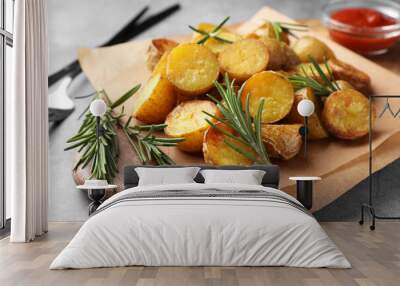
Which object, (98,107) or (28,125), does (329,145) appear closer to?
(98,107)

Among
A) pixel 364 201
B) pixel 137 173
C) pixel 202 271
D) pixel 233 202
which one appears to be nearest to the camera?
pixel 202 271

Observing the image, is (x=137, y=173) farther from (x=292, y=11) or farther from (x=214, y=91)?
(x=292, y=11)

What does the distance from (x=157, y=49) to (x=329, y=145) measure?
6.54ft

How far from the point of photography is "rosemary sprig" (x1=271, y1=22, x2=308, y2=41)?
652 cm

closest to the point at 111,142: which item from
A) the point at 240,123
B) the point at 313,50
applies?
the point at 240,123

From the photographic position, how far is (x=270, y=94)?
6.09 meters

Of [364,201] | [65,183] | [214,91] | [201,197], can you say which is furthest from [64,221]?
[364,201]

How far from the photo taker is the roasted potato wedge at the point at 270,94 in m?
6.04

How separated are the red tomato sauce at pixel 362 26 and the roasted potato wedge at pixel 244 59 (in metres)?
0.91

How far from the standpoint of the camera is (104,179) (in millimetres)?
6152

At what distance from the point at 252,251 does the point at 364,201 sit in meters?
2.84

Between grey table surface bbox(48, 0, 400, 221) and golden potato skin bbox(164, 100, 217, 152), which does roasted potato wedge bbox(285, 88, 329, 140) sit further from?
grey table surface bbox(48, 0, 400, 221)

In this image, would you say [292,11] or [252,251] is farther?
[292,11]

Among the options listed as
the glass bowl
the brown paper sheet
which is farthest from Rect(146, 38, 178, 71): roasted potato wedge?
the glass bowl
